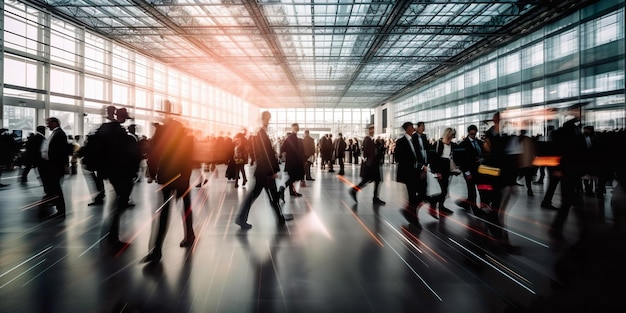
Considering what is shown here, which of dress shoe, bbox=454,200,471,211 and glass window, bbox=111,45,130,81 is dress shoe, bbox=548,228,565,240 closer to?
dress shoe, bbox=454,200,471,211

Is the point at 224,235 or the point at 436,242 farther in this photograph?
the point at 224,235

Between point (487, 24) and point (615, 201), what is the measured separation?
1635cm

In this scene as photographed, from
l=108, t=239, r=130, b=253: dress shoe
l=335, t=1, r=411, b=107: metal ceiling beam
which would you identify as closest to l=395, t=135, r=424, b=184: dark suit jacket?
l=108, t=239, r=130, b=253: dress shoe

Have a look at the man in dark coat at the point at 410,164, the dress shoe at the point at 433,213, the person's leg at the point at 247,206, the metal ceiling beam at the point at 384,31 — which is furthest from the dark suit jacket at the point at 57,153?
the metal ceiling beam at the point at 384,31

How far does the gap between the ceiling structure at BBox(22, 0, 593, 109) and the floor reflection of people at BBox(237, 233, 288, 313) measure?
13.7m

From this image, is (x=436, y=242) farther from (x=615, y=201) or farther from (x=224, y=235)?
(x=224, y=235)

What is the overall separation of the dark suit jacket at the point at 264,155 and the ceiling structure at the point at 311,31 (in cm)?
1196

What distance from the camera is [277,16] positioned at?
17.2 m

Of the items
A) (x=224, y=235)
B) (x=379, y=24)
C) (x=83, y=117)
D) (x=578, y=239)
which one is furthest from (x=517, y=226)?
(x=83, y=117)

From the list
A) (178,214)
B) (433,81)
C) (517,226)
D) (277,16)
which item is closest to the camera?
(517,226)

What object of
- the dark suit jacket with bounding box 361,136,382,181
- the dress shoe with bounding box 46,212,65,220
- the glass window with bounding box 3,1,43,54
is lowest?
the dress shoe with bounding box 46,212,65,220

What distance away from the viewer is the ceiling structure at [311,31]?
1606cm

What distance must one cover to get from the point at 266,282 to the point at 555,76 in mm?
17891

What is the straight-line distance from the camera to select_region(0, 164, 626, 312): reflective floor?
107 inches
